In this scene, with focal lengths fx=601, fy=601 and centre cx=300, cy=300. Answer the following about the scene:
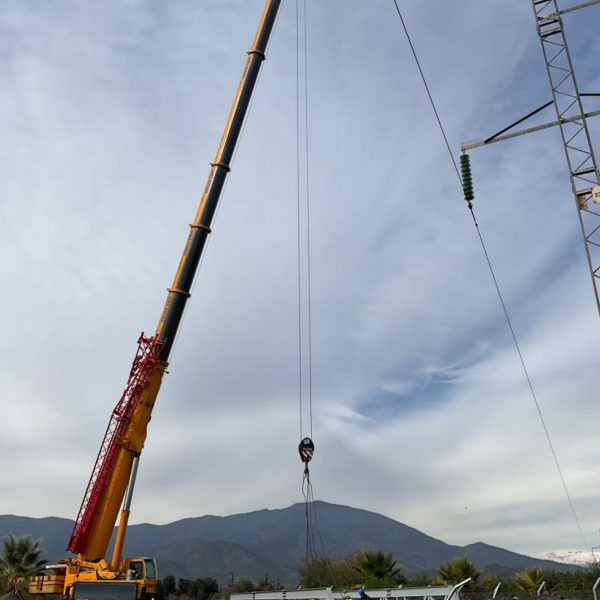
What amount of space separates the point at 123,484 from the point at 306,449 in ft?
20.9

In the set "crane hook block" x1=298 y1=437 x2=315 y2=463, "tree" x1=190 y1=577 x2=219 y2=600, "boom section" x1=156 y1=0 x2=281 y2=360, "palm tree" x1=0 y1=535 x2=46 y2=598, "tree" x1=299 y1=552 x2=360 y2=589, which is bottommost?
"tree" x1=190 y1=577 x2=219 y2=600

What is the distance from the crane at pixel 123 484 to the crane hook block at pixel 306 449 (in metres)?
5.68

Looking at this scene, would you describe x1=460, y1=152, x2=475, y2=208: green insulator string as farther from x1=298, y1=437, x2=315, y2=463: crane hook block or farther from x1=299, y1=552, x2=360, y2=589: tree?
x1=299, y1=552, x2=360, y2=589: tree

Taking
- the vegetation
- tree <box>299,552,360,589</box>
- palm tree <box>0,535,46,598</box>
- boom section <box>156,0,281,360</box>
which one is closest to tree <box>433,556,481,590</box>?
the vegetation

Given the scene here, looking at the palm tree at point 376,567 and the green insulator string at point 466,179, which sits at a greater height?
the green insulator string at point 466,179

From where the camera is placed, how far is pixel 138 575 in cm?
1920

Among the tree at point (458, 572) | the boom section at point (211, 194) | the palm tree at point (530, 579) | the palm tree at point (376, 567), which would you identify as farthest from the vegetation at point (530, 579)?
the boom section at point (211, 194)

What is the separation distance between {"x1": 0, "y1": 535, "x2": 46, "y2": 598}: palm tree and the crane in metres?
17.0

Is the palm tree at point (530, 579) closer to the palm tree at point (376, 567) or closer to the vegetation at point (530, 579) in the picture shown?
the vegetation at point (530, 579)

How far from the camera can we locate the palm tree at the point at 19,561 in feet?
113

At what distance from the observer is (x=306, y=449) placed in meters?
20.8

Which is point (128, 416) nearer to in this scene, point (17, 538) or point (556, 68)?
point (17, 538)

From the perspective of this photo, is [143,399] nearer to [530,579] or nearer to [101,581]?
[101,581]

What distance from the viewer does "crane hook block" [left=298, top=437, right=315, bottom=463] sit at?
20.8 metres
